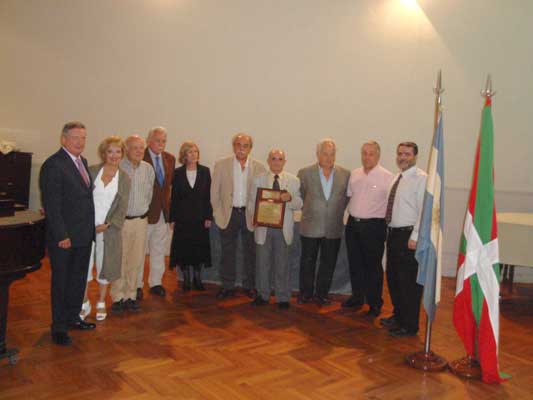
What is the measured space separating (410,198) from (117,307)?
8.63 ft

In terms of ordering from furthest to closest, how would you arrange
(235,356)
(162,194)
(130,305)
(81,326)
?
1. (162,194)
2. (130,305)
3. (81,326)
4. (235,356)

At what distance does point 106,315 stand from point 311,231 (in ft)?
6.39

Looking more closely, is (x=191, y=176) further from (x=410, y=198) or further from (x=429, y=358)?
(x=429, y=358)

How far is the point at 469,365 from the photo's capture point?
3.62 m

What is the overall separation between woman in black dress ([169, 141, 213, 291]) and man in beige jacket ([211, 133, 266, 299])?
17 centimetres

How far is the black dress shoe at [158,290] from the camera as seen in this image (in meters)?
5.27

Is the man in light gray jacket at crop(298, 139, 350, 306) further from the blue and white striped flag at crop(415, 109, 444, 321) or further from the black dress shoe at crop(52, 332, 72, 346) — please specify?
the black dress shoe at crop(52, 332, 72, 346)

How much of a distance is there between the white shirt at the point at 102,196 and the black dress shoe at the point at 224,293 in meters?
1.58

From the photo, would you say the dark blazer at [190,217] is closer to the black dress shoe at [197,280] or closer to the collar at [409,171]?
the black dress shoe at [197,280]

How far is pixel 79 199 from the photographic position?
12.2 ft

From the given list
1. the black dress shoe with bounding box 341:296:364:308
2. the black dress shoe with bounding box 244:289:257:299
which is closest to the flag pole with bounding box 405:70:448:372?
the black dress shoe with bounding box 341:296:364:308

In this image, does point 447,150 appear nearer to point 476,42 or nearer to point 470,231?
point 476,42

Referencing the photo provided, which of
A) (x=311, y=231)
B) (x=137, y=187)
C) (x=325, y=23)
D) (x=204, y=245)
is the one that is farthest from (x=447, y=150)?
(x=137, y=187)

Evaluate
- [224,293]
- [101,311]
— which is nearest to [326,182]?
[224,293]
